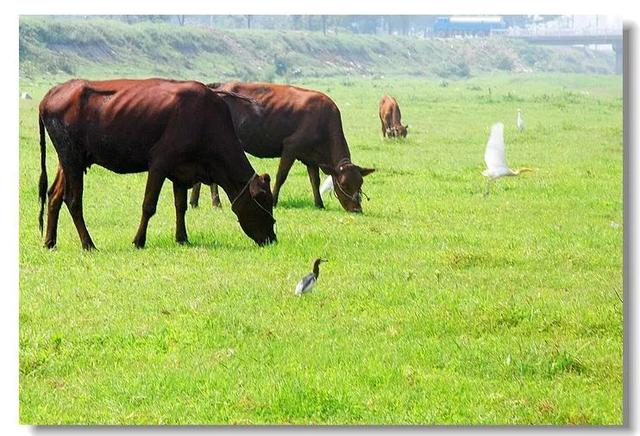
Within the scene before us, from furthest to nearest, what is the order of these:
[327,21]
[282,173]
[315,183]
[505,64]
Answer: [315,183]
[282,173]
[505,64]
[327,21]

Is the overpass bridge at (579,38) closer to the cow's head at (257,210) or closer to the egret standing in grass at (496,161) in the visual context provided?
the egret standing in grass at (496,161)

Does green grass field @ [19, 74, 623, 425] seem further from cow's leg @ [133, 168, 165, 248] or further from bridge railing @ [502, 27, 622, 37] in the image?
bridge railing @ [502, 27, 622, 37]

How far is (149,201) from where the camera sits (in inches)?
348

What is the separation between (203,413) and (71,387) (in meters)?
0.72

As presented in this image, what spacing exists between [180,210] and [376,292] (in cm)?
149

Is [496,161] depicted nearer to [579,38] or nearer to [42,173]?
[579,38]

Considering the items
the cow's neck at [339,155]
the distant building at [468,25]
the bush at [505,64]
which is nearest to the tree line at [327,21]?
the distant building at [468,25]

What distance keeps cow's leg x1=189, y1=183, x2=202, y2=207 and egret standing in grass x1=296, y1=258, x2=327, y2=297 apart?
44.3 inches

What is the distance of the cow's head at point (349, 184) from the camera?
929 centimetres

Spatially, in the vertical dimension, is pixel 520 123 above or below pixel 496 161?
above

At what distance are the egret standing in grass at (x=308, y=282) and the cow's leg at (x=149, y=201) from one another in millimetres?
1144

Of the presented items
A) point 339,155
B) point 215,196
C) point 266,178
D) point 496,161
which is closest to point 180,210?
point 215,196

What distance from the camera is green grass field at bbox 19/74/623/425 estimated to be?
7.12 meters

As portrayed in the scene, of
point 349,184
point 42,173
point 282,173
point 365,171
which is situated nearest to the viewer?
point 42,173
